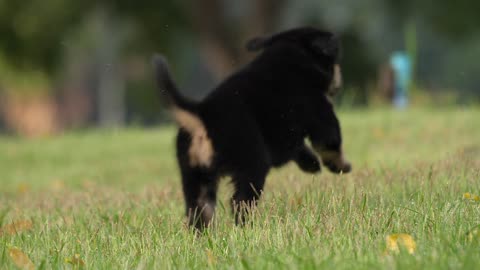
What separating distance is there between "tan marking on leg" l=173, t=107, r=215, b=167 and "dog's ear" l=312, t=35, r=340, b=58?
3.97ft

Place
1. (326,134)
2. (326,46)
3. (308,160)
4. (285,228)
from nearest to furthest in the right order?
1. (285,228)
2. (326,134)
3. (326,46)
4. (308,160)

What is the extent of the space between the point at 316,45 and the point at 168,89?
1.24m

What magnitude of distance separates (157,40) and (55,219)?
1773cm

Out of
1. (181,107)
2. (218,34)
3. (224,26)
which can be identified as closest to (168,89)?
(181,107)

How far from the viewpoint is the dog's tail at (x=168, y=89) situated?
4852 millimetres

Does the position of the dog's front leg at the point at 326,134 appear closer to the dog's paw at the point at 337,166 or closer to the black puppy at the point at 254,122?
the black puppy at the point at 254,122

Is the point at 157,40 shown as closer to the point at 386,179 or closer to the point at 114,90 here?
the point at 386,179

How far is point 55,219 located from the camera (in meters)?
5.53

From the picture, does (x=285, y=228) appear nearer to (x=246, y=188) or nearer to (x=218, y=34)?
(x=246, y=188)

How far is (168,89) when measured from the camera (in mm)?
4898

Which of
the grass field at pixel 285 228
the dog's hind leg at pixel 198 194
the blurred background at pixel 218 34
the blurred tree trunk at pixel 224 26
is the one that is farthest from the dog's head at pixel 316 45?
the blurred tree trunk at pixel 224 26

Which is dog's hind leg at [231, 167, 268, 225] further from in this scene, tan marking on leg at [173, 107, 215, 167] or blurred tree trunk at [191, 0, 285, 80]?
blurred tree trunk at [191, 0, 285, 80]

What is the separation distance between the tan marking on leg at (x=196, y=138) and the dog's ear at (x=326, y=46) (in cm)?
121

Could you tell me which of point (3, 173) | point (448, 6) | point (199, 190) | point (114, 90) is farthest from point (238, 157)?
point (114, 90)
